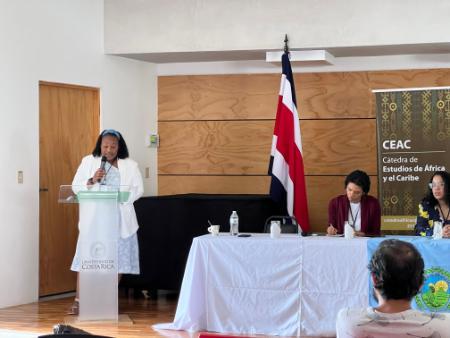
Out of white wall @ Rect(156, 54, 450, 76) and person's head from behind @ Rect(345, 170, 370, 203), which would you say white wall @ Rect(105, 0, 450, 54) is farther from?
person's head from behind @ Rect(345, 170, 370, 203)

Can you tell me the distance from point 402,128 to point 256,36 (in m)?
1.79

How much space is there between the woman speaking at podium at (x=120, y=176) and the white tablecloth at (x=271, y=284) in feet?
3.61

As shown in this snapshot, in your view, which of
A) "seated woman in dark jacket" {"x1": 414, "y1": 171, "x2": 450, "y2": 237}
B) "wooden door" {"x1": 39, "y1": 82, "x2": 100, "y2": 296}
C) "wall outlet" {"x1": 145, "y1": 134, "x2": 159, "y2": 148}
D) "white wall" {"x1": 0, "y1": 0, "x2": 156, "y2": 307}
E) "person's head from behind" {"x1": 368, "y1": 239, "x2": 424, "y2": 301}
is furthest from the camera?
"wall outlet" {"x1": 145, "y1": 134, "x2": 159, "y2": 148}

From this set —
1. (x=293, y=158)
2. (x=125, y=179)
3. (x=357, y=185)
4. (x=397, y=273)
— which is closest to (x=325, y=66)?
(x=293, y=158)

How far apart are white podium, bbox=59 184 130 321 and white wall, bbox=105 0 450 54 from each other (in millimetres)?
2563

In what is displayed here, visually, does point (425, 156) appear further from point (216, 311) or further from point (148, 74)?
point (148, 74)

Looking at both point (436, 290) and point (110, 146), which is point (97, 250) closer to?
point (110, 146)

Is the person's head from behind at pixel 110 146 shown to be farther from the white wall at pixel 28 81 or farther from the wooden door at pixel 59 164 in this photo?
the wooden door at pixel 59 164

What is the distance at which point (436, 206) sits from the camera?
22.0 feet

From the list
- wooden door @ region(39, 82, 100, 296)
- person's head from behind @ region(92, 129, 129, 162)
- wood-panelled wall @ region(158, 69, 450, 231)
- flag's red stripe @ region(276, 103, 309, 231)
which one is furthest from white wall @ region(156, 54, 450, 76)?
person's head from behind @ region(92, 129, 129, 162)

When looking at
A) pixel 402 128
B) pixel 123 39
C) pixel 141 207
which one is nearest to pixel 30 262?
pixel 141 207

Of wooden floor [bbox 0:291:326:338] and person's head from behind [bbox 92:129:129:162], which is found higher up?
person's head from behind [bbox 92:129:129:162]

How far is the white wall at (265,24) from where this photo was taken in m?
8.33

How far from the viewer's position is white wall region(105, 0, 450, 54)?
8328 mm
